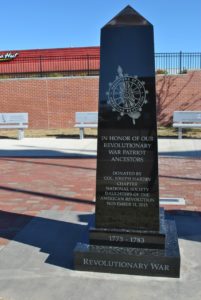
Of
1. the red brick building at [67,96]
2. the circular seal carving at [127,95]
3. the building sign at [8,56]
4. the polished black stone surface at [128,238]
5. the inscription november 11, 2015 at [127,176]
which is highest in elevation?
the building sign at [8,56]

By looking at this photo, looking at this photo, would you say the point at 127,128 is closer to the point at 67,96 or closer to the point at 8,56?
the point at 67,96

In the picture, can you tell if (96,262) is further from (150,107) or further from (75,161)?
(75,161)

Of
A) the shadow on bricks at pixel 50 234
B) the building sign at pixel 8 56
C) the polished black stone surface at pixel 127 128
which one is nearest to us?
the polished black stone surface at pixel 127 128

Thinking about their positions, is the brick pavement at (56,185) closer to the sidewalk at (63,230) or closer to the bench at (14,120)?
the sidewalk at (63,230)

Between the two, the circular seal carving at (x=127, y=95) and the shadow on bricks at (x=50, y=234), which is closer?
the circular seal carving at (x=127, y=95)

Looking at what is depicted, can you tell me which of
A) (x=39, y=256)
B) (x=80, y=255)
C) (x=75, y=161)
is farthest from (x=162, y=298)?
(x=75, y=161)

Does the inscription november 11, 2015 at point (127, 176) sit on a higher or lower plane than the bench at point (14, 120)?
lower

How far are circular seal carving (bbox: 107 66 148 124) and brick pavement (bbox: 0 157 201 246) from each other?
6.52 ft

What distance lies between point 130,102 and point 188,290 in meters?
1.66

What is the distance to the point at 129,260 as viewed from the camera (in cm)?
385

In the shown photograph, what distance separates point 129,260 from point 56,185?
3806 millimetres

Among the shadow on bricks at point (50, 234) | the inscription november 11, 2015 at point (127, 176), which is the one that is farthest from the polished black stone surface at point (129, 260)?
the inscription november 11, 2015 at point (127, 176)

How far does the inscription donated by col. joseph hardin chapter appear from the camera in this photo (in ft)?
12.4

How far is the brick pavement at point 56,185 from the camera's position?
232 inches
